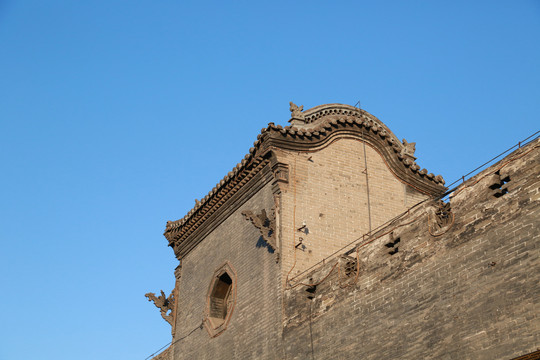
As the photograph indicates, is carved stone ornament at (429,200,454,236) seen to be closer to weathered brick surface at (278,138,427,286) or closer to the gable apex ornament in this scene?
weathered brick surface at (278,138,427,286)

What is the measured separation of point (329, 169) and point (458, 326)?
10.3 meters

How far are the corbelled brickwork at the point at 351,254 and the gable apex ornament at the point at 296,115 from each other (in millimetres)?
49

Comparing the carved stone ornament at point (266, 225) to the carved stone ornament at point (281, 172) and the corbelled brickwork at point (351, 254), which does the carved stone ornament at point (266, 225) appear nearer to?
the corbelled brickwork at point (351, 254)

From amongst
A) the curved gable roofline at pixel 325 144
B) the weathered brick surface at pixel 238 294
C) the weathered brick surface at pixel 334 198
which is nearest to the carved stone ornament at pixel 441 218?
the weathered brick surface at pixel 334 198

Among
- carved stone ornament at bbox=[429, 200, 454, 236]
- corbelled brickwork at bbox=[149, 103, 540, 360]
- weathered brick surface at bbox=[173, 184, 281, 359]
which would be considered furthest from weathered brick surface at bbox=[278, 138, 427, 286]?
carved stone ornament at bbox=[429, 200, 454, 236]

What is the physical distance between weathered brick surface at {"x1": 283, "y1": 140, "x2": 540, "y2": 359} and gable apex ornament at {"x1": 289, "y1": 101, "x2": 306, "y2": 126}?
7.65 meters

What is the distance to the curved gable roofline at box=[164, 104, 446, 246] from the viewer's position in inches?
880

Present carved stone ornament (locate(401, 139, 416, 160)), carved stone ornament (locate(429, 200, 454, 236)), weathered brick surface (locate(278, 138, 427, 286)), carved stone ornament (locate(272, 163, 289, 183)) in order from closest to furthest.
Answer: carved stone ornament (locate(429, 200, 454, 236))
weathered brick surface (locate(278, 138, 427, 286))
carved stone ornament (locate(272, 163, 289, 183))
carved stone ornament (locate(401, 139, 416, 160))

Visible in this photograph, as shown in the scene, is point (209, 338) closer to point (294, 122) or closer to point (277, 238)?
point (277, 238)

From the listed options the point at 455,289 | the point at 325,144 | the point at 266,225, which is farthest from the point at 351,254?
the point at 325,144

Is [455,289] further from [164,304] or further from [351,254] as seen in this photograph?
[164,304]

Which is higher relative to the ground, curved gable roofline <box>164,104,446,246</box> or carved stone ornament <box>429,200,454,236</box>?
curved gable roofline <box>164,104,446,246</box>

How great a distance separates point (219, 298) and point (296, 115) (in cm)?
726

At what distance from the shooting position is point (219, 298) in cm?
2417
